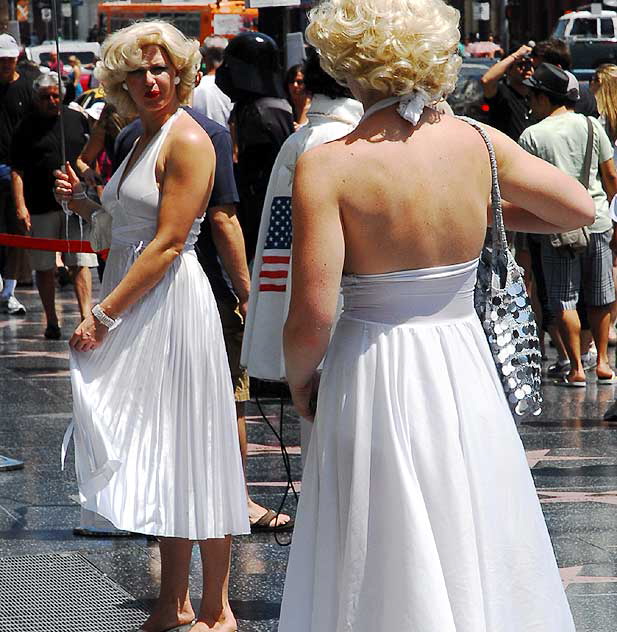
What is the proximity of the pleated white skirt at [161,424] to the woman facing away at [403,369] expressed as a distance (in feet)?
3.70

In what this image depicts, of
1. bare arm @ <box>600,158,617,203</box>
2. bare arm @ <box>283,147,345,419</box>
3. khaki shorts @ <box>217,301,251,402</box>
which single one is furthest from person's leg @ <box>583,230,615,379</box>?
bare arm @ <box>283,147,345,419</box>

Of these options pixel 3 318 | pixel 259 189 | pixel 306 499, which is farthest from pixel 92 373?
pixel 3 318

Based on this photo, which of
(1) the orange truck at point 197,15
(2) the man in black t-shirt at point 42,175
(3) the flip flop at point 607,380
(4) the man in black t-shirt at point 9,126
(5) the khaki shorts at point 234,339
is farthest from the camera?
(1) the orange truck at point 197,15

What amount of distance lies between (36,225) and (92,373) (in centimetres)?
744

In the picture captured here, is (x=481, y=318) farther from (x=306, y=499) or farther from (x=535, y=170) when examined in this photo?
(x=306, y=499)

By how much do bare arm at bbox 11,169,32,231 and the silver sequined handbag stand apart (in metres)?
8.28

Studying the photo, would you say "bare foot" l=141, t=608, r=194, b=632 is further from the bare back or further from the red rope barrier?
the red rope barrier

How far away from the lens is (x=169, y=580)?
15.0 feet

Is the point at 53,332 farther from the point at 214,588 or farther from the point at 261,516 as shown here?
the point at 214,588

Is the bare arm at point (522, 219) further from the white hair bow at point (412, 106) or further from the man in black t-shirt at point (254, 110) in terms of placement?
the man in black t-shirt at point (254, 110)

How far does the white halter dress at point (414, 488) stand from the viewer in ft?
10.4

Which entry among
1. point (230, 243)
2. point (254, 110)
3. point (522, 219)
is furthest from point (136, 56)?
point (254, 110)

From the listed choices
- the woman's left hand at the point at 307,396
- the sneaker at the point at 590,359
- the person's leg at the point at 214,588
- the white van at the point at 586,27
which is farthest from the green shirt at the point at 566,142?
the white van at the point at 586,27

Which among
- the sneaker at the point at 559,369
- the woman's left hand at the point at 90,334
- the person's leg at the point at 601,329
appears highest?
the woman's left hand at the point at 90,334
